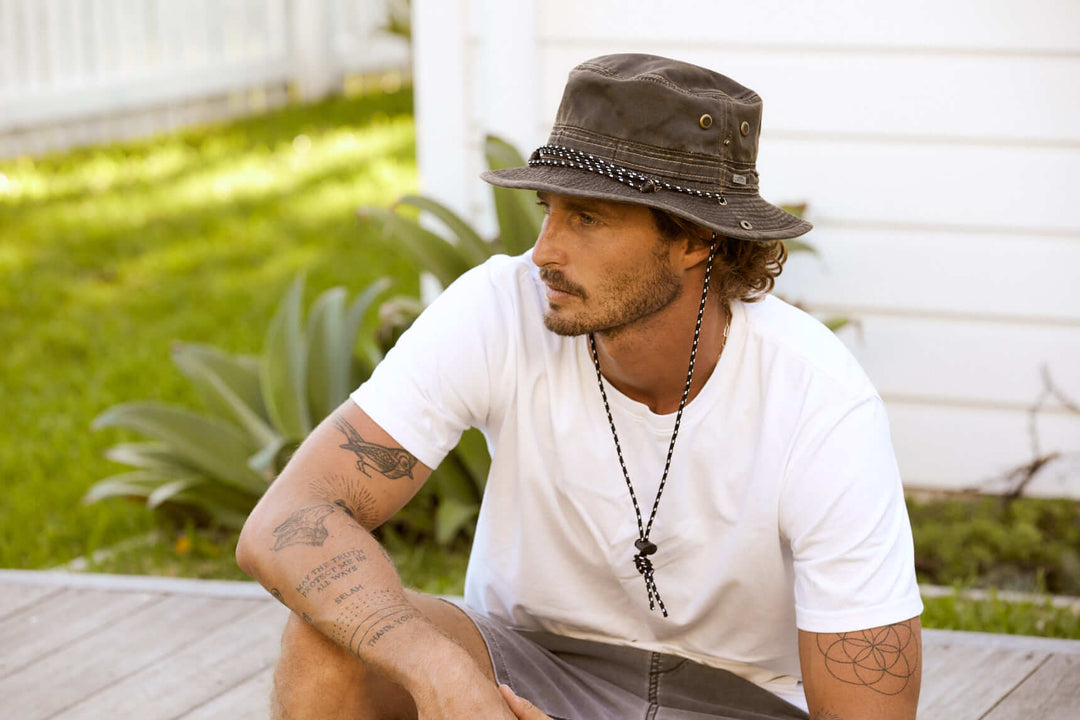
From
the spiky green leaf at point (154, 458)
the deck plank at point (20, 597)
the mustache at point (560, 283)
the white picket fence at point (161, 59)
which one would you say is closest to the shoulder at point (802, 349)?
the mustache at point (560, 283)

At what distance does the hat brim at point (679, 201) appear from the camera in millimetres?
1978

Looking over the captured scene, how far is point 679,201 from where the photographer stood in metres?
2.01

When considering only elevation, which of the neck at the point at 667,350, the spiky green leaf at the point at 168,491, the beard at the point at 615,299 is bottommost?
the spiky green leaf at the point at 168,491

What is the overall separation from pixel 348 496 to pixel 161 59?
6.77 m

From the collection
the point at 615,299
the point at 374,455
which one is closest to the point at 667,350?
the point at 615,299

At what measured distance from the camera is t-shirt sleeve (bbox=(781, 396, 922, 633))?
1947mm

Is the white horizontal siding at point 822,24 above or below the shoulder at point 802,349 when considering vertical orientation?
above

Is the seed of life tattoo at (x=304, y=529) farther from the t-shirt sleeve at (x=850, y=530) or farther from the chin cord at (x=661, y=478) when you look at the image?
the t-shirt sleeve at (x=850, y=530)

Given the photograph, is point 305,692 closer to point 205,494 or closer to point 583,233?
point 583,233

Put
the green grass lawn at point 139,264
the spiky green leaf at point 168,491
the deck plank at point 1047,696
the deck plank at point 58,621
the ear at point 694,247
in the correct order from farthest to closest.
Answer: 1. the green grass lawn at point 139,264
2. the spiky green leaf at point 168,491
3. the deck plank at point 58,621
4. the deck plank at point 1047,696
5. the ear at point 694,247

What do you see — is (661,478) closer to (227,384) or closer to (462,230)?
(462,230)

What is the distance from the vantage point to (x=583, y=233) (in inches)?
83.4

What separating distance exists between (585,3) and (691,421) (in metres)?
2.00

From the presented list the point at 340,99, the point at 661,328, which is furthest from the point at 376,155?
the point at 661,328
